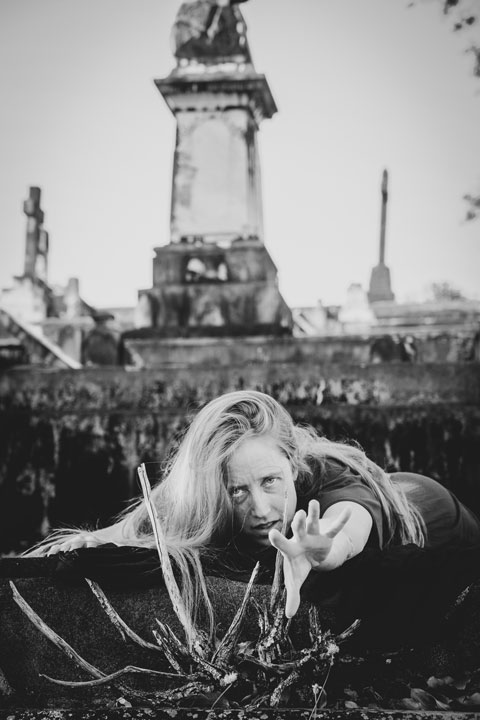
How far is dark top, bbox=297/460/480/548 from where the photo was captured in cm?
265

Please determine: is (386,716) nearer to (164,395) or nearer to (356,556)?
(356,556)

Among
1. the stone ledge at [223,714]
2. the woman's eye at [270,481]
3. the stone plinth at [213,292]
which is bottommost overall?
the stone ledge at [223,714]

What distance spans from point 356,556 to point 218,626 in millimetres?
467

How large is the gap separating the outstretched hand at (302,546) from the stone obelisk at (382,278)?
36329 mm

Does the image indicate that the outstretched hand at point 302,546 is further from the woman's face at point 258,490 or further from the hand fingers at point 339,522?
the woman's face at point 258,490

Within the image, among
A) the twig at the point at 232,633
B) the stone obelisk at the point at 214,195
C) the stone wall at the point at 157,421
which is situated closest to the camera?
the twig at the point at 232,633

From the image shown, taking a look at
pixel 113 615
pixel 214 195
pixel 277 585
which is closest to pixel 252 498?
pixel 277 585

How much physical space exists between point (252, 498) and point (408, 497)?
0.85 m

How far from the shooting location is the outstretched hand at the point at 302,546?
199cm

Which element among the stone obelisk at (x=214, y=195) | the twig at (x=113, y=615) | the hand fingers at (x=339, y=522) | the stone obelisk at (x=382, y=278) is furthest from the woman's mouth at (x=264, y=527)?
the stone obelisk at (x=382, y=278)

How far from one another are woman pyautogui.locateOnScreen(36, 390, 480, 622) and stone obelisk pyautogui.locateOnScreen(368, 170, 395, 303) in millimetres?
35352

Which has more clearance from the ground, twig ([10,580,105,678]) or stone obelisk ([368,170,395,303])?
stone obelisk ([368,170,395,303])

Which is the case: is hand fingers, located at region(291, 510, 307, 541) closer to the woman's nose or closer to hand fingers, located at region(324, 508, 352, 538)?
hand fingers, located at region(324, 508, 352, 538)

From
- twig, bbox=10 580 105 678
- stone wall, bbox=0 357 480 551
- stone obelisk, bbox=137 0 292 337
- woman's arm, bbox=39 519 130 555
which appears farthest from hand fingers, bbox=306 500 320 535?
stone obelisk, bbox=137 0 292 337
